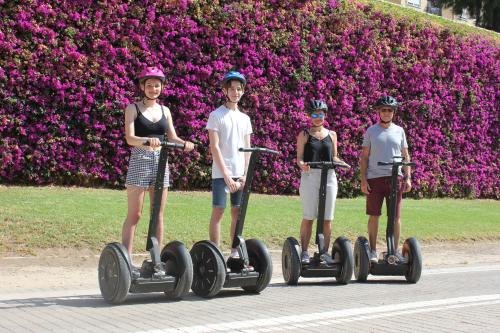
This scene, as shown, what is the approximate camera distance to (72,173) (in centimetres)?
1461

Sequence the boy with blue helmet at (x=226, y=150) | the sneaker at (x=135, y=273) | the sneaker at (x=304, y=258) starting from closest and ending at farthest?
the sneaker at (x=135, y=273) → the boy with blue helmet at (x=226, y=150) → the sneaker at (x=304, y=258)

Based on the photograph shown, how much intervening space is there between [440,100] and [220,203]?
14556mm

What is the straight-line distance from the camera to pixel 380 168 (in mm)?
9148

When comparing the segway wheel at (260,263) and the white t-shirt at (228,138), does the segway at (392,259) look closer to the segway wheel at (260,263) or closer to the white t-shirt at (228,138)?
the segway wheel at (260,263)

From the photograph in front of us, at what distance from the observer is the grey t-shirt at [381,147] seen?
9.15m

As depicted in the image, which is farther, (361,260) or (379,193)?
(379,193)

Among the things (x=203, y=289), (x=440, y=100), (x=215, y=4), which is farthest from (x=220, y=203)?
(x=440, y=100)

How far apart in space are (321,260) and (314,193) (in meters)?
0.84

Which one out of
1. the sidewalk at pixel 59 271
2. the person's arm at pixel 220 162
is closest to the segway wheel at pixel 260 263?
the person's arm at pixel 220 162

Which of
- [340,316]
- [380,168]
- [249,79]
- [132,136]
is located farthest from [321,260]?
[249,79]

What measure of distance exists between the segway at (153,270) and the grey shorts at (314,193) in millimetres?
2231

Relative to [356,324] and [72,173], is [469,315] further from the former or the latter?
[72,173]

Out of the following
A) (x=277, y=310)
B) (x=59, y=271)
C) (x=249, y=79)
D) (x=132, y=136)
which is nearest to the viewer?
(x=277, y=310)

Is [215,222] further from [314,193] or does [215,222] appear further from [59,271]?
[59,271]
